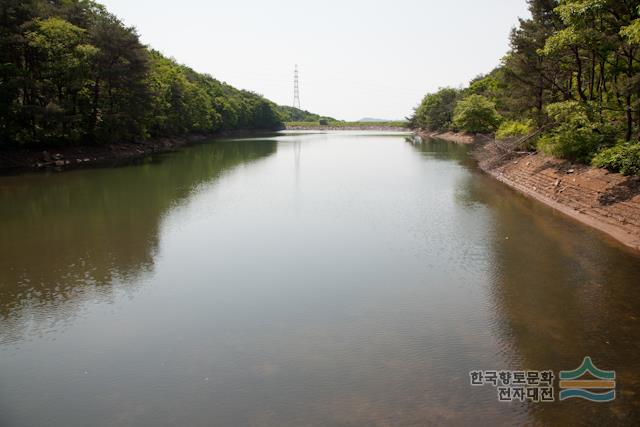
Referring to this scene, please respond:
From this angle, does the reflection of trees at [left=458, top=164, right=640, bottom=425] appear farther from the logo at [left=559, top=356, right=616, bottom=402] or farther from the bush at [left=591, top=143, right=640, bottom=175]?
the bush at [left=591, top=143, right=640, bottom=175]

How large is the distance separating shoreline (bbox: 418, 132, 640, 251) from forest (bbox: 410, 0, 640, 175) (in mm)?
622

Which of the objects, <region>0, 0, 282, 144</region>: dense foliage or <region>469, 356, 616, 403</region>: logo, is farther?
<region>0, 0, 282, 144</region>: dense foliage

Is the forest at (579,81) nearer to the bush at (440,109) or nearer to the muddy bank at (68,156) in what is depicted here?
the muddy bank at (68,156)

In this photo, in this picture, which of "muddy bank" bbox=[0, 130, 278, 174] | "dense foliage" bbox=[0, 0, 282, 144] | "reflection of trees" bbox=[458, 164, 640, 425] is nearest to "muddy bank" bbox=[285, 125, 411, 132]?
"dense foliage" bbox=[0, 0, 282, 144]

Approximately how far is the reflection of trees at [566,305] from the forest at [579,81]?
6.02m

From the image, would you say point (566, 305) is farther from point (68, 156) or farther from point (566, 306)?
point (68, 156)

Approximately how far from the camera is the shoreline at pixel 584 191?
638 inches

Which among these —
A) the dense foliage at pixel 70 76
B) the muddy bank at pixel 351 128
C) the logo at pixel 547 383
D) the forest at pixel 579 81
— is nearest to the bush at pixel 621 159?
the forest at pixel 579 81

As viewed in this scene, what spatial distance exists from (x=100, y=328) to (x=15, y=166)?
100 ft

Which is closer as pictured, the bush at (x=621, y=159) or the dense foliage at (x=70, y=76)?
the bush at (x=621, y=159)

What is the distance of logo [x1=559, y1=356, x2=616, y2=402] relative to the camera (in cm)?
701

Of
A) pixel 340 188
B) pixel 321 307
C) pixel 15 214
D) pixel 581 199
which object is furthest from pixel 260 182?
pixel 321 307

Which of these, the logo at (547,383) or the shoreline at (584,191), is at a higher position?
the shoreline at (584,191)

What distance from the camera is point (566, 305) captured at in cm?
1031
